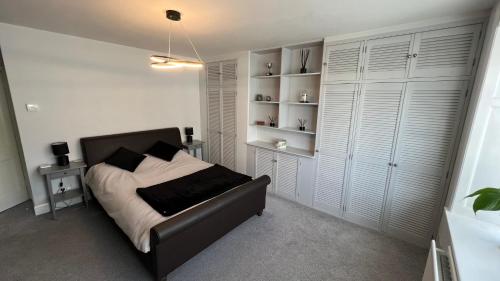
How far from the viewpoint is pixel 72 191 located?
321cm

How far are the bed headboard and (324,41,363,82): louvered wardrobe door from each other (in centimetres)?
307

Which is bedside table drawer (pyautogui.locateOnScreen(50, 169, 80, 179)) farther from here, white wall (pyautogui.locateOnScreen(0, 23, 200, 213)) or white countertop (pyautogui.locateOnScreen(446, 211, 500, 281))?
white countertop (pyautogui.locateOnScreen(446, 211, 500, 281))

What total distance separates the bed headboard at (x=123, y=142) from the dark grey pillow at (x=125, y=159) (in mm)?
131

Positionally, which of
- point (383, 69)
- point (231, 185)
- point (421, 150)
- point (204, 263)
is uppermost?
point (383, 69)

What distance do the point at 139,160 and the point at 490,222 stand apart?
409cm

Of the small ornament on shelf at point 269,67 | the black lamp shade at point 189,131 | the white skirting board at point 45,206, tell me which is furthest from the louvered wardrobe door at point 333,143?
the white skirting board at point 45,206

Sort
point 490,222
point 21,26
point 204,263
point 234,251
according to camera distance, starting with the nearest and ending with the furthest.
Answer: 1. point 490,222
2. point 204,263
3. point 234,251
4. point 21,26

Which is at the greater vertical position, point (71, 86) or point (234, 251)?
point (71, 86)

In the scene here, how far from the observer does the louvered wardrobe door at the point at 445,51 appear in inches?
78.2

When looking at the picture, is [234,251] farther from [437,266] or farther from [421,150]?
[421,150]

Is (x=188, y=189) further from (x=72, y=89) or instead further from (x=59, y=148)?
(x=72, y=89)

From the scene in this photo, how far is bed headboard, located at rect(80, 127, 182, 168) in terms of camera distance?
10.5 ft

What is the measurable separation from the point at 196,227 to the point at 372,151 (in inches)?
91.1

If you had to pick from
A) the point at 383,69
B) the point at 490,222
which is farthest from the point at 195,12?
the point at 490,222
